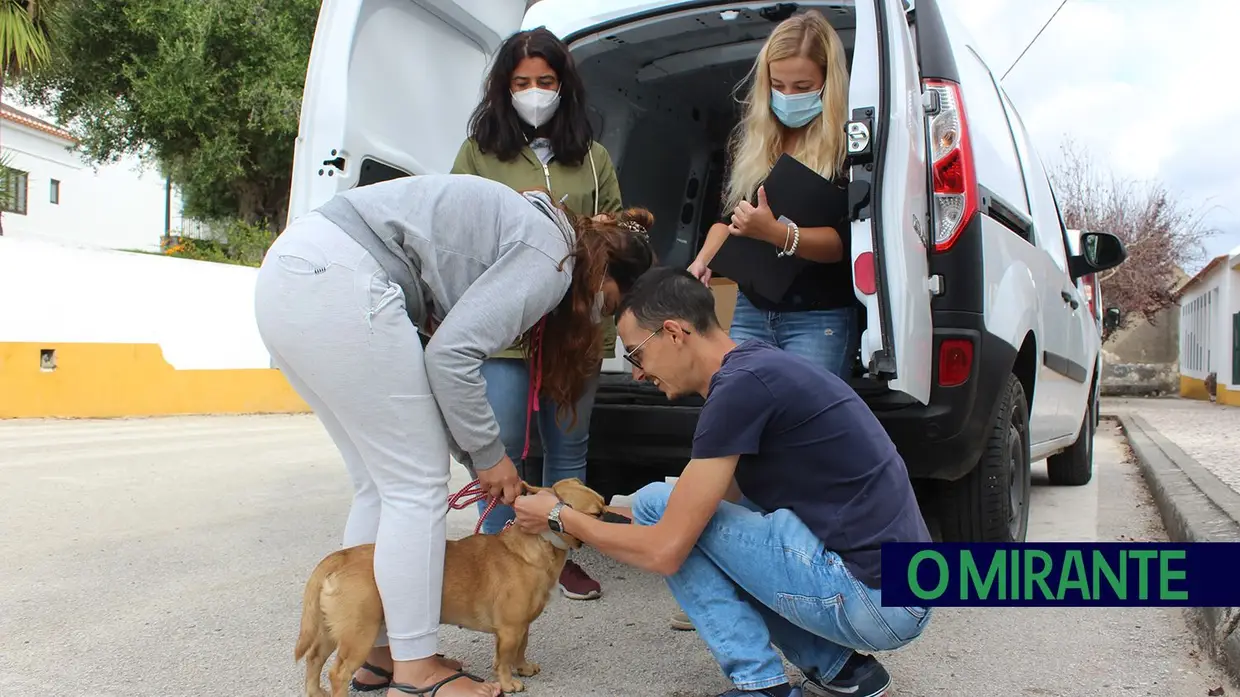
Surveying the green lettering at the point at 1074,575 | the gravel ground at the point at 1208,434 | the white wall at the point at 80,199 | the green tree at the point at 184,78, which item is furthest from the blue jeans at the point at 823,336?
the white wall at the point at 80,199

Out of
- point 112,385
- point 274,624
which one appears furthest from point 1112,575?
point 112,385

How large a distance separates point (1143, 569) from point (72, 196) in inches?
1249

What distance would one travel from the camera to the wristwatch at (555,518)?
7.23 feet

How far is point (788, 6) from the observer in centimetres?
358

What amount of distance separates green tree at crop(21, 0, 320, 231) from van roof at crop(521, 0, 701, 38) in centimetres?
1353

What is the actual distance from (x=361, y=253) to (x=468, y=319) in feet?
0.99

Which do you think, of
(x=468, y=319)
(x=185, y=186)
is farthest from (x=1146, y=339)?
(x=468, y=319)

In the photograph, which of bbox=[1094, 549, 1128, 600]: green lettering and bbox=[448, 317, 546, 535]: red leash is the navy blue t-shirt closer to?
bbox=[1094, 549, 1128, 600]: green lettering

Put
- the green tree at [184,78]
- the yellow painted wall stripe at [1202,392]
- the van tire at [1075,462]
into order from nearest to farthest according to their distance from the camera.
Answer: the van tire at [1075,462], the green tree at [184,78], the yellow painted wall stripe at [1202,392]

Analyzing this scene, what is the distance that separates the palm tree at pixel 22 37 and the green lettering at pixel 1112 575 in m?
13.8

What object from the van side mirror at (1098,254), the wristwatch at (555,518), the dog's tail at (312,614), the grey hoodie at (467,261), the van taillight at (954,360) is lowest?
the dog's tail at (312,614)

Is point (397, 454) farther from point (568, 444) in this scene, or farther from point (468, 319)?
point (568, 444)

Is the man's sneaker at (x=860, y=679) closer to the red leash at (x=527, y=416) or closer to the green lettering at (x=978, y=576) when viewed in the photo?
the green lettering at (x=978, y=576)

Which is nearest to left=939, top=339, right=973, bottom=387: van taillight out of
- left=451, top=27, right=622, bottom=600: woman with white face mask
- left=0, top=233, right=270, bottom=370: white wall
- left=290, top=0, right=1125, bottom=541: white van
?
left=290, top=0, right=1125, bottom=541: white van
